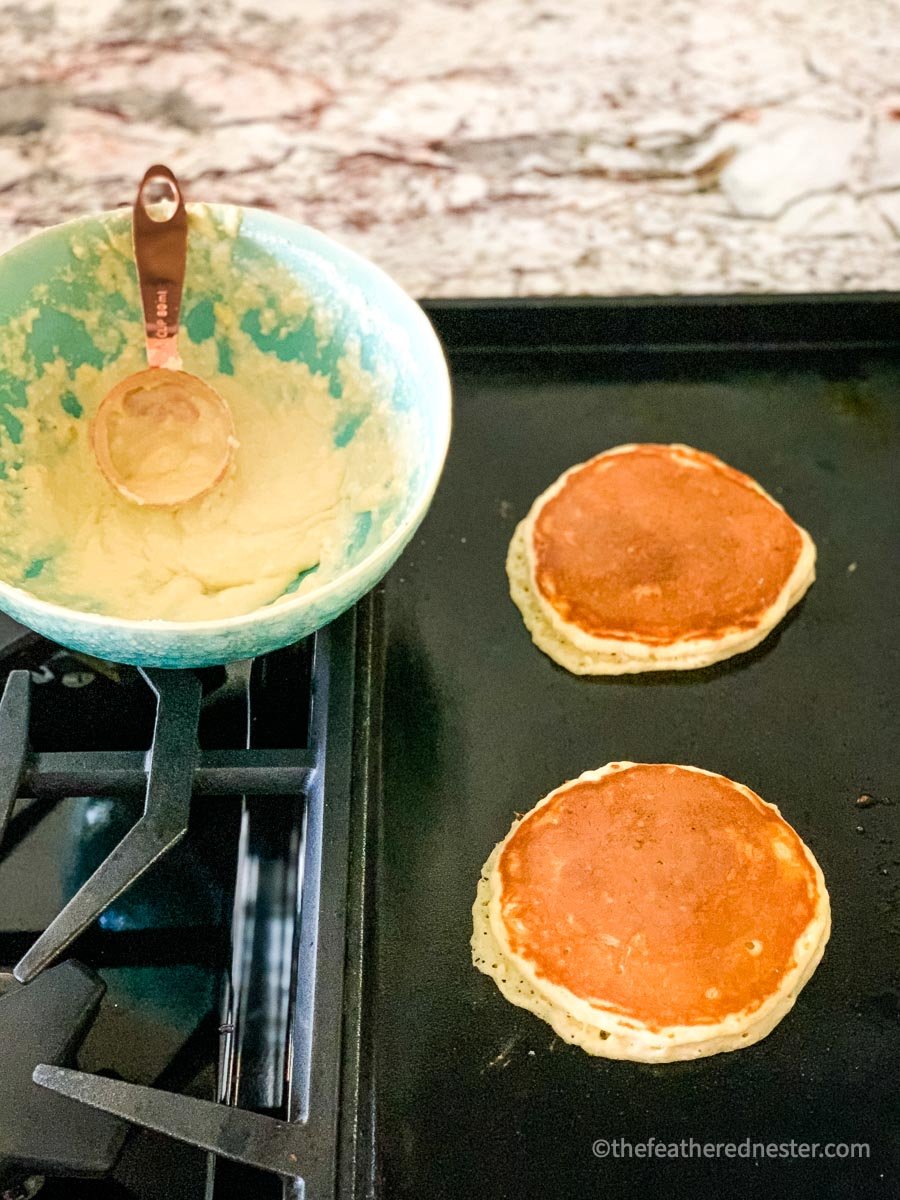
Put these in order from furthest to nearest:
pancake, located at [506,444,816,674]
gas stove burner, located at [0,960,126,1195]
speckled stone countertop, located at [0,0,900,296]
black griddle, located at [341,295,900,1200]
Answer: speckled stone countertop, located at [0,0,900,296] → pancake, located at [506,444,816,674] → black griddle, located at [341,295,900,1200] → gas stove burner, located at [0,960,126,1195]

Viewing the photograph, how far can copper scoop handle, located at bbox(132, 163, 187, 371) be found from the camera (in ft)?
3.01

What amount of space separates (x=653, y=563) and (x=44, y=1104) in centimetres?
73

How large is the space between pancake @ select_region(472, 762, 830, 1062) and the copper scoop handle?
0.55 meters

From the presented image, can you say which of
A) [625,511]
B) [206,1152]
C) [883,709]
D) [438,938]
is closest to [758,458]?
[625,511]

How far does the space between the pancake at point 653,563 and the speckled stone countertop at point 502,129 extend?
0.33 metres

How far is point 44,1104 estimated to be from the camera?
2.39 ft

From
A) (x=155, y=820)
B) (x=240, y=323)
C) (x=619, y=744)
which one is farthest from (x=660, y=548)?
(x=155, y=820)

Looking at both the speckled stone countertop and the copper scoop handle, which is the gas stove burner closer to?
the copper scoop handle

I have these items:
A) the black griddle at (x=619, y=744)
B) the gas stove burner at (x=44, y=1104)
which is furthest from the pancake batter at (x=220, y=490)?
the gas stove burner at (x=44, y=1104)

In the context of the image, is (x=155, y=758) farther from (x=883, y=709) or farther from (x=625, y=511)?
(x=883, y=709)

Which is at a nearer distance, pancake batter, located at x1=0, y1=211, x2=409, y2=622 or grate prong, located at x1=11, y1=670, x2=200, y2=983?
grate prong, located at x1=11, y1=670, x2=200, y2=983

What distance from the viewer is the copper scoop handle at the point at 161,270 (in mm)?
917

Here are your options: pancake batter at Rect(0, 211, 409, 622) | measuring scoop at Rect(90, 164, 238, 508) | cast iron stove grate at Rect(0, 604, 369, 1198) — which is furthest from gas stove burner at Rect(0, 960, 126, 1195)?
measuring scoop at Rect(90, 164, 238, 508)

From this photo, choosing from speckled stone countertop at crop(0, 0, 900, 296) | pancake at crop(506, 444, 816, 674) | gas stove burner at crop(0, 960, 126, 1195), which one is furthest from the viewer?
speckled stone countertop at crop(0, 0, 900, 296)
